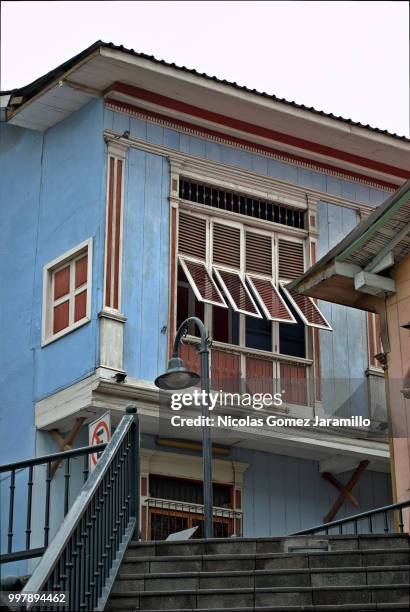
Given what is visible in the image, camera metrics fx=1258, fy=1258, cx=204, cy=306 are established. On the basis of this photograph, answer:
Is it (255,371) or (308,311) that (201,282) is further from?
(308,311)

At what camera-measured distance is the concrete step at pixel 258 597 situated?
30.3 feet

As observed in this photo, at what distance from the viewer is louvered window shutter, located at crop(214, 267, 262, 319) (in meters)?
18.1

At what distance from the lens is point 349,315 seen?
19.5m

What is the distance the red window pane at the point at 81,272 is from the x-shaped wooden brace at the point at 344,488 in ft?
15.6

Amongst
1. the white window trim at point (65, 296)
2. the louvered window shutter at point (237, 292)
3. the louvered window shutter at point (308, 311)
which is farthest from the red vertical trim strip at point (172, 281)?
the louvered window shutter at point (308, 311)

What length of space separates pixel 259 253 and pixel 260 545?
30.1ft

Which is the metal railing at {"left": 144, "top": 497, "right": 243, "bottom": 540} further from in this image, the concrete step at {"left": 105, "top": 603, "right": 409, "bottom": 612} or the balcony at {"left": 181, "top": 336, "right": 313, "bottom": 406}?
the concrete step at {"left": 105, "top": 603, "right": 409, "bottom": 612}

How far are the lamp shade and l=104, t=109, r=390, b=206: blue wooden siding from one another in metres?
5.38

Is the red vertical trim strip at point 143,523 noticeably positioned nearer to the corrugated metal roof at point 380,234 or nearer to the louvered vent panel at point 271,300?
the louvered vent panel at point 271,300

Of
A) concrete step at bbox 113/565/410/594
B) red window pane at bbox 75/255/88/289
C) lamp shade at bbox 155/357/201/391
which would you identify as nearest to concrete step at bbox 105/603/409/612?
concrete step at bbox 113/565/410/594

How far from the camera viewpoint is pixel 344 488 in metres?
18.9

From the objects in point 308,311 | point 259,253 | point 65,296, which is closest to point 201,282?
point 259,253

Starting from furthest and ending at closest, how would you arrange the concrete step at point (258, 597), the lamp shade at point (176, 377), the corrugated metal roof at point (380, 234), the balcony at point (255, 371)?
1. the balcony at point (255, 371)
2. the corrugated metal roof at point (380, 234)
3. the lamp shade at point (176, 377)
4. the concrete step at point (258, 597)

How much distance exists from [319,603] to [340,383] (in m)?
9.87
